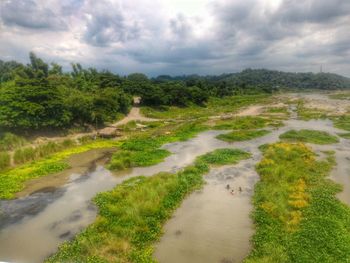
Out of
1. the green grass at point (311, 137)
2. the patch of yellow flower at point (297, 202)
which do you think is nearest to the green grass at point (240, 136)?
the green grass at point (311, 137)

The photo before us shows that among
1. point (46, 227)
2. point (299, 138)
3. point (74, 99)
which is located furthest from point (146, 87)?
point (46, 227)

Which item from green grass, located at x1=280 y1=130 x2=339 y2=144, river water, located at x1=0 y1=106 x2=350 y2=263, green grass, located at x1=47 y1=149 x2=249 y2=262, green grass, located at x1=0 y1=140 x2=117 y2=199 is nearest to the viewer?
green grass, located at x1=47 y1=149 x2=249 y2=262

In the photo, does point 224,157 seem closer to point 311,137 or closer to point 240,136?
point 240,136

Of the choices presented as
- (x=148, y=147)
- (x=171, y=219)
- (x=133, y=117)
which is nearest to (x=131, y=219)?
(x=171, y=219)

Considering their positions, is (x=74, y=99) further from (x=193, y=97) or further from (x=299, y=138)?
(x=193, y=97)

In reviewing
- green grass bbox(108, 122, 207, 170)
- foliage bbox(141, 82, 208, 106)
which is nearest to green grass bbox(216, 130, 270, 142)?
green grass bbox(108, 122, 207, 170)

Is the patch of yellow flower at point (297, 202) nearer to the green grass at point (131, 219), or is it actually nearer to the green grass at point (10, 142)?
the green grass at point (131, 219)

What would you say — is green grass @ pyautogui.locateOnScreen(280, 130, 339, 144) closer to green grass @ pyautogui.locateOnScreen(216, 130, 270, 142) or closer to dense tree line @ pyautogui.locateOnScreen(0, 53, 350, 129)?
green grass @ pyautogui.locateOnScreen(216, 130, 270, 142)
